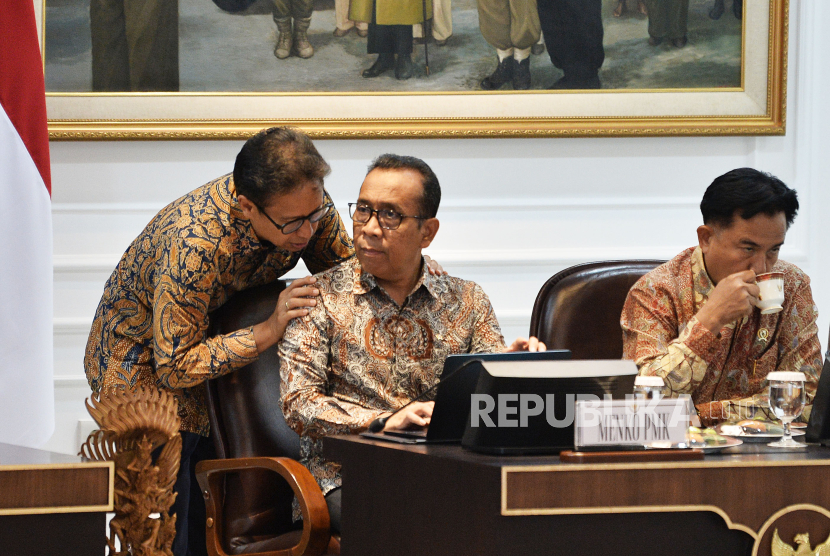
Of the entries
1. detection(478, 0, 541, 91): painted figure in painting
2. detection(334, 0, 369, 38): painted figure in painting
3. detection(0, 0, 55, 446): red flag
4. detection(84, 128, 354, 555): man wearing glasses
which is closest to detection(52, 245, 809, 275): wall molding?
detection(478, 0, 541, 91): painted figure in painting

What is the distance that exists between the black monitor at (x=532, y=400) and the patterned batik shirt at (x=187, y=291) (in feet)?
2.94

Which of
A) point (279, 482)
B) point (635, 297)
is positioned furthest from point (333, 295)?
point (635, 297)

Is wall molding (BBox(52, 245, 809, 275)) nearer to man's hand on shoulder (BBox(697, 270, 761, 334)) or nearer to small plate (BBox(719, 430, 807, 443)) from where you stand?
man's hand on shoulder (BBox(697, 270, 761, 334))

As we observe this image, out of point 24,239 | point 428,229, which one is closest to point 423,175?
point 428,229

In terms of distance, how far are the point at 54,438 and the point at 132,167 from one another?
1.03m

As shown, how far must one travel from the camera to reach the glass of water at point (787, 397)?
5.81ft

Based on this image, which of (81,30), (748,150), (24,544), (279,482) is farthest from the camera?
(748,150)

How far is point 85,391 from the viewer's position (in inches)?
134

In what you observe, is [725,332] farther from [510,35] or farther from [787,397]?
[510,35]

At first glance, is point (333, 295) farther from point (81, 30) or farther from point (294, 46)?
point (81, 30)

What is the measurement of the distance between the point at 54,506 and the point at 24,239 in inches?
58.9

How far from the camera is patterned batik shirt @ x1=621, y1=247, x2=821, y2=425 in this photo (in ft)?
7.84

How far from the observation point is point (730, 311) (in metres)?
2.23

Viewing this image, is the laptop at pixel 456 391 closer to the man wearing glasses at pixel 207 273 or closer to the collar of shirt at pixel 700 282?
the man wearing glasses at pixel 207 273
